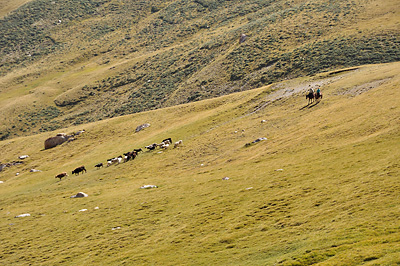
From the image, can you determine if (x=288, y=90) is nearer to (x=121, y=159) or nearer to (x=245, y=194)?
(x=121, y=159)

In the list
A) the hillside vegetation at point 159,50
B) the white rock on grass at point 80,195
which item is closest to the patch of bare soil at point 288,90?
the hillside vegetation at point 159,50

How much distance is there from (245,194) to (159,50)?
120 m

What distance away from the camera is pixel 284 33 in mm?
98125

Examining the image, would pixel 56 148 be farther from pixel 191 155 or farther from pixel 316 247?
pixel 316 247

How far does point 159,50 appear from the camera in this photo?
459 ft

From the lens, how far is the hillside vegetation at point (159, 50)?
276ft

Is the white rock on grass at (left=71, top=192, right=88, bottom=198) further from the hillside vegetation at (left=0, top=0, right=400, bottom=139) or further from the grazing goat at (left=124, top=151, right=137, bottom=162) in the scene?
the hillside vegetation at (left=0, top=0, right=400, bottom=139)

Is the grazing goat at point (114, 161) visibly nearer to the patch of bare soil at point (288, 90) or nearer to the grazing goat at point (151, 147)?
the grazing goat at point (151, 147)

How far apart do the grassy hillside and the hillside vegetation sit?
29233 mm

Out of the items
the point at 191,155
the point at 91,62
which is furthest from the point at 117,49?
the point at 191,155

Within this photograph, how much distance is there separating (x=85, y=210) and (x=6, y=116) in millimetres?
93934

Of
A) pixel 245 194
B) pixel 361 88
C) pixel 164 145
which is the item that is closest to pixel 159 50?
pixel 164 145

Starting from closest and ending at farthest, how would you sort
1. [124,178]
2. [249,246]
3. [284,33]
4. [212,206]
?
[249,246]
[212,206]
[124,178]
[284,33]

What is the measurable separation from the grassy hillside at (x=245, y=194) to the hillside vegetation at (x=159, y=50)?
29.2 m
